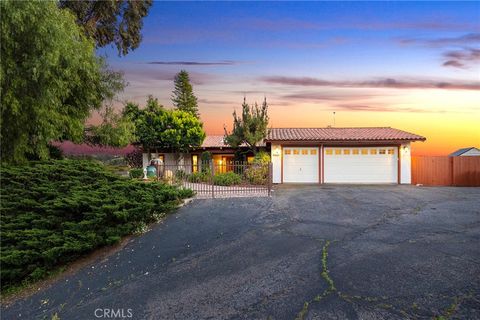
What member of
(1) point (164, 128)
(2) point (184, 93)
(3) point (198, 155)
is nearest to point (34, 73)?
(1) point (164, 128)

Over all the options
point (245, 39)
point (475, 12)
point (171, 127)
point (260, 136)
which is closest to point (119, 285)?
point (245, 39)

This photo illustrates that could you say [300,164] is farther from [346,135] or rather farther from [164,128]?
[164,128]

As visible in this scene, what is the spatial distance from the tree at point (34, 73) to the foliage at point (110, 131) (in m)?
2.54

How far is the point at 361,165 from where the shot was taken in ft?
52.8

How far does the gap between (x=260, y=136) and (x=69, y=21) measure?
33.9ft

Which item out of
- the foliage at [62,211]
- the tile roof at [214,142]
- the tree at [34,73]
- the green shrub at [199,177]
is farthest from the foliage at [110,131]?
the tile roof at [214,142]

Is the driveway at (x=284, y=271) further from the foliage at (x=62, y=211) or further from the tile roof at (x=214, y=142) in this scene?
the tile roof at (x=214, y=142)

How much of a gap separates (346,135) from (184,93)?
24440mm

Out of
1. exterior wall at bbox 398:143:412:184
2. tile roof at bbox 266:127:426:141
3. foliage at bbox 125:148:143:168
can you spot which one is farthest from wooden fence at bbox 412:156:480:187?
foliage at bbox 125:148:143:168

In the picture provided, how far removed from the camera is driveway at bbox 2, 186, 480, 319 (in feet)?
12.4

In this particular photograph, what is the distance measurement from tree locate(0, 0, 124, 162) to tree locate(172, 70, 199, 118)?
1036 inches

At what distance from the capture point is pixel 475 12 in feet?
32.5

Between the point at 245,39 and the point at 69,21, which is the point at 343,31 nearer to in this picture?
the point at 245,39

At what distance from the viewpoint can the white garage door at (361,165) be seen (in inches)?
627
